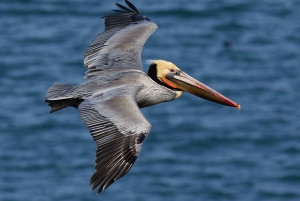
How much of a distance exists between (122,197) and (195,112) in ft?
13.6

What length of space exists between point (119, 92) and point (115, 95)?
0.09m

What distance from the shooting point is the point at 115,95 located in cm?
984

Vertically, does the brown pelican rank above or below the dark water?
above

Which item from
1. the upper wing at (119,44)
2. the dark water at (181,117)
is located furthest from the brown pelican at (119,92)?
the dark water at (181,117)

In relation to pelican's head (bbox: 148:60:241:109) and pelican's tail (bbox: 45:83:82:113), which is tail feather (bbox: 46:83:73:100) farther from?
pelican's head (bbox: 148:60:241:109)

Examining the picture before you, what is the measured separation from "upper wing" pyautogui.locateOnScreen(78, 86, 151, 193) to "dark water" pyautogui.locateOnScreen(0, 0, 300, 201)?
11.5 meters

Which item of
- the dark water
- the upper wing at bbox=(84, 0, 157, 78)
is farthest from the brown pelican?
the dark water

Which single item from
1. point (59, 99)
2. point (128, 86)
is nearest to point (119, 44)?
point (128, 86)

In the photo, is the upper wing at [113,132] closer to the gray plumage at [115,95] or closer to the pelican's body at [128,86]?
the gray plumage at [115,95]

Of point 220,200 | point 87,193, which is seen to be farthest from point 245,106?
point 87,193

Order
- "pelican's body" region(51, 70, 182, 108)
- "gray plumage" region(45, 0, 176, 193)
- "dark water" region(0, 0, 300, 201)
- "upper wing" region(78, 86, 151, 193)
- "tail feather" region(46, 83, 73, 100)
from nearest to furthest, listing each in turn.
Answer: "upper wing" region(78, 86, 151, 193) → "gray plumage" region(45, 0, 176, 193) → "pelican's body" region(51, 70, 182, 108) → "tail feather" region(46, 83, 73, 100) → "dark water" region(0, 0, 300, 201)

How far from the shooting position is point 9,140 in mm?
23250

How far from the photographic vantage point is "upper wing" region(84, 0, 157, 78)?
11117mm

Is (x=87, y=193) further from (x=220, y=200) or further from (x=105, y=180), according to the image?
(x=105, y=180)
